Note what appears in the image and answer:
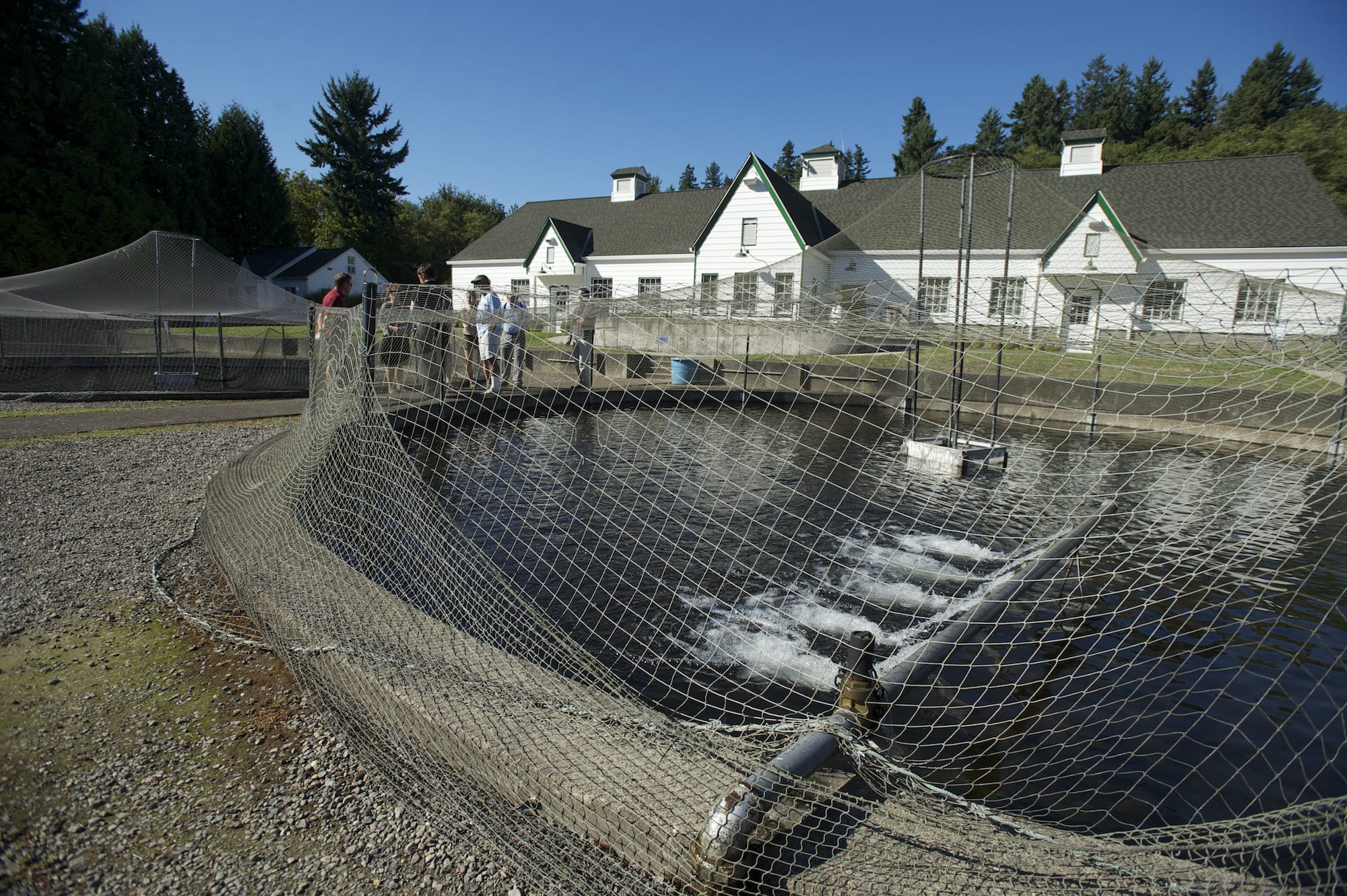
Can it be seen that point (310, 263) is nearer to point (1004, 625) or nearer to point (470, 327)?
point (470, 327)

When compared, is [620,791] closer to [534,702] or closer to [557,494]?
[534,702]

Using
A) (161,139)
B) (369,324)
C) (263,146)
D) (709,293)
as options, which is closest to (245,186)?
(263,146)

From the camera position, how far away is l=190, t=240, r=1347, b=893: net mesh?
2078mm

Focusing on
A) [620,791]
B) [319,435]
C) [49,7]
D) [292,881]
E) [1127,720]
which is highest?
[49,7]

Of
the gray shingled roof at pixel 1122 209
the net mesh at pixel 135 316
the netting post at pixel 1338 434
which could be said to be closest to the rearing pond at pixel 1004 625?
the netting post at pixel 1338 434

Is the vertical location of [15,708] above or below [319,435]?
below

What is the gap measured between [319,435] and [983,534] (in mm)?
5578

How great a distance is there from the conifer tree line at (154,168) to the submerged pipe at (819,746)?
1236 inches

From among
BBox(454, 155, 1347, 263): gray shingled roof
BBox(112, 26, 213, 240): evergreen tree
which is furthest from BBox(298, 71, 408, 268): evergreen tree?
BBox(454, 155, 1347, 263): gray shingled roof

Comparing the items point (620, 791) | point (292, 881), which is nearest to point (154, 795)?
point (292, 881)

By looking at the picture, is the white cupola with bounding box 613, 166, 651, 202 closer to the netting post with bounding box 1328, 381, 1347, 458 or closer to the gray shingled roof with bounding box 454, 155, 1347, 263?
the gray shingled roof with bounding box 454, 155, 1347, 263

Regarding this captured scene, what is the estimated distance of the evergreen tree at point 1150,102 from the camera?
60750 millimetres

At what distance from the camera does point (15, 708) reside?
2.67 metres

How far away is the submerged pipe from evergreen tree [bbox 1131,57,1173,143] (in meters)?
71.1
